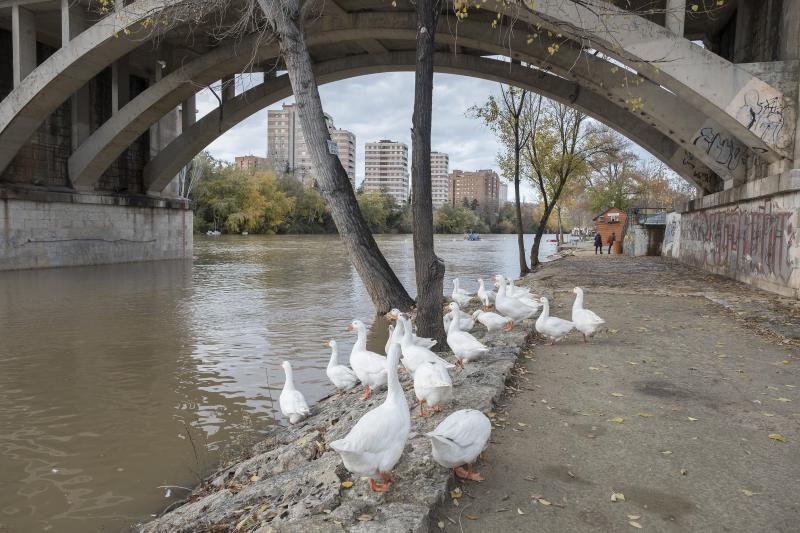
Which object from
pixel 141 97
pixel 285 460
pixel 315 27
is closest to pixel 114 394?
pixel 285 460

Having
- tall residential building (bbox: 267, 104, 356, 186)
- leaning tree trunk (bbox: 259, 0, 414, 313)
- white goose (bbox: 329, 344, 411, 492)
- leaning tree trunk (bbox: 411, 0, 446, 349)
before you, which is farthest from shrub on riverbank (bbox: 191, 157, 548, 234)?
tall residential building (bbox: 267, 104, 356, 186)

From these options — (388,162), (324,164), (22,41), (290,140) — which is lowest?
(324,164)

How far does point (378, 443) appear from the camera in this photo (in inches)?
122

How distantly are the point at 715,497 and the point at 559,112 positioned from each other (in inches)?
953

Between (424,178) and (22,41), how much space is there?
847 inches

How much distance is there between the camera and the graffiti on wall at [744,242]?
38.6 feet

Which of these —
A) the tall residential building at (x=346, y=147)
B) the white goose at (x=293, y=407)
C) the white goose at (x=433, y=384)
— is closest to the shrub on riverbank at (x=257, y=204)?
the white goose at (x=293, y=407)

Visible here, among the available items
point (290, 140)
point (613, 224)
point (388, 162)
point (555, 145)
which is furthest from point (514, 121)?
point (388, 162)

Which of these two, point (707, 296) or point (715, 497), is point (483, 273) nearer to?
point (707, 296)

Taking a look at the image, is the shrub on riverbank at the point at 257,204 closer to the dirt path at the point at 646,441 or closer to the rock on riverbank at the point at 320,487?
the dirt path at the point at 646,441

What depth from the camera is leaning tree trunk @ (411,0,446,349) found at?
22.6 feet

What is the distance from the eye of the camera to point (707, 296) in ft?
→ 39.1

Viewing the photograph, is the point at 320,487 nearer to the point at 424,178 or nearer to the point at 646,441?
the point at 646,441

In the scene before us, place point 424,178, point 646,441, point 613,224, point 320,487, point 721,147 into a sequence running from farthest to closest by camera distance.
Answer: point 613,224 → point 721,147 → point 424,178 → point 646,441 → point 320,487
